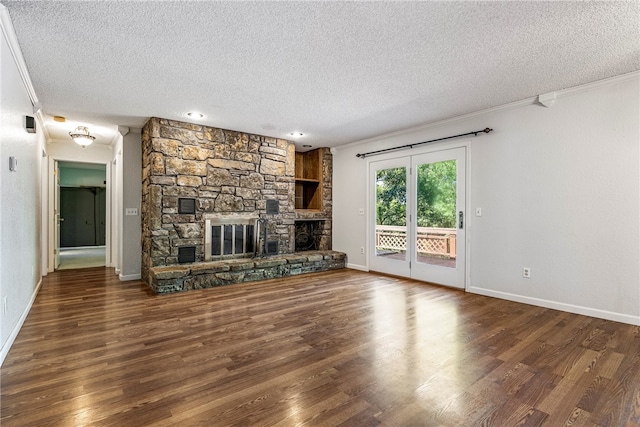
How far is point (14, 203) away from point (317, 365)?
288cm

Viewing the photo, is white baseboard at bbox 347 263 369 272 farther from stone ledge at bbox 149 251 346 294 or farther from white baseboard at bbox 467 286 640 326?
white baseboard at bbox 467 286 640 326

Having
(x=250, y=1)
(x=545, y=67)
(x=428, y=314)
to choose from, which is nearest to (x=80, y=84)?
(x=250, y=1)

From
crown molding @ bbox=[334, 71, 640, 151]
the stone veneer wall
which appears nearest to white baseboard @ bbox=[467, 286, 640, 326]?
crown molding @ bbox=[334, 71, 640, 151]

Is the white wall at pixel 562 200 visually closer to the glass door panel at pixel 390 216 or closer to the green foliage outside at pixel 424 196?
the green foliage outside at pixel 424 196

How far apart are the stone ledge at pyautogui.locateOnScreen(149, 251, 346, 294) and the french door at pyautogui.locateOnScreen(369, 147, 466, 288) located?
3.48 ft

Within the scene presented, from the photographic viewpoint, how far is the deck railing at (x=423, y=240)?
4586mm

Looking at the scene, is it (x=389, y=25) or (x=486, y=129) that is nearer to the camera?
(x=389, y=25)

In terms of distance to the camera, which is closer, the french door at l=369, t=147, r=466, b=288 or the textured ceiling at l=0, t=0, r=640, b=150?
the textured ceiling at l=0, t=0, r=640, b=150

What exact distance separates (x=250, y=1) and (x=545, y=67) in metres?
2.74

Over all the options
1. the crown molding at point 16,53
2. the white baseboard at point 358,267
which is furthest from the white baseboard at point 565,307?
the crown molding at point 16,53

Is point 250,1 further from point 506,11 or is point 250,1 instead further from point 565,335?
point 565,335

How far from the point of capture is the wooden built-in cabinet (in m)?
6.60

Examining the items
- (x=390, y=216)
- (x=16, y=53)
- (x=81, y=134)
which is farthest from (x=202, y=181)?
(x=390, y=216)

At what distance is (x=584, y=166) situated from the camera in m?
3.37
